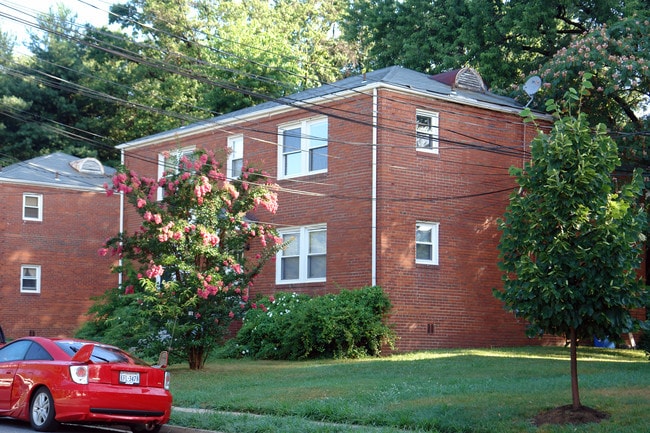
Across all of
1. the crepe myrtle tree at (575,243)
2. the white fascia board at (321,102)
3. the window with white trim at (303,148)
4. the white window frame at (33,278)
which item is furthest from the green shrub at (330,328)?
the white window frame at (33,278)

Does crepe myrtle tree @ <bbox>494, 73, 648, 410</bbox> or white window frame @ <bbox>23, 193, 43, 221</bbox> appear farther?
white window frame @ <bbox>23, 193, 43, 221</bbox>

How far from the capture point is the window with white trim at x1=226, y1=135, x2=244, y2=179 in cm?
2966

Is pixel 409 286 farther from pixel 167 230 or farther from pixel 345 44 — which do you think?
pixel 345 44

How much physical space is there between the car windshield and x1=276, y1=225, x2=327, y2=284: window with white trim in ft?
43.5

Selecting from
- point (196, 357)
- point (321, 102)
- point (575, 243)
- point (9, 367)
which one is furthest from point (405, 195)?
point (9, 367)

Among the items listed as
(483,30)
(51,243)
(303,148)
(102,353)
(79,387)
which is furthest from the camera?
(51,243)

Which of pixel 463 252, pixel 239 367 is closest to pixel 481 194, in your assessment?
pixel 463 252

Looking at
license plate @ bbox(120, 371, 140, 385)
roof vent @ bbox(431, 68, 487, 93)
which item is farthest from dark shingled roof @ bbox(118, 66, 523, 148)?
license plate @ bbox(120, 371, 140, 385)

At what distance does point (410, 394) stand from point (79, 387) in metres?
5.50

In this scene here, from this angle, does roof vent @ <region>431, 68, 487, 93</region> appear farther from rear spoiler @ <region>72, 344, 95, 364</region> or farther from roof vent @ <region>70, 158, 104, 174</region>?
roof vent @ <region>70, 158, 104, 174</region>

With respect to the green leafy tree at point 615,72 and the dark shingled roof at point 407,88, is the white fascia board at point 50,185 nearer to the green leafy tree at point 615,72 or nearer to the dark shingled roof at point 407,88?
the dark shingled roof at point 407,88

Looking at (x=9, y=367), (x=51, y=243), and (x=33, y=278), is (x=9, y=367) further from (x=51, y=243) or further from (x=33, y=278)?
(x=51, y=243)

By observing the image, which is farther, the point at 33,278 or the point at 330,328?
the point at 33,278

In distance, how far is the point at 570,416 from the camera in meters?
11.8
